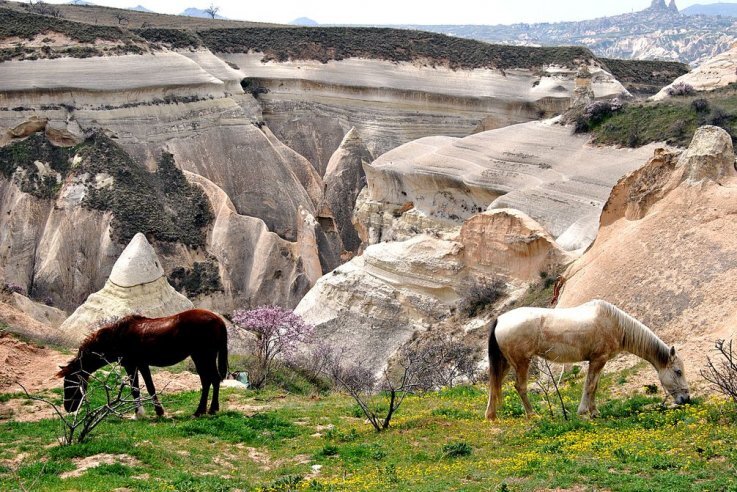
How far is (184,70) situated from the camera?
5619 cm

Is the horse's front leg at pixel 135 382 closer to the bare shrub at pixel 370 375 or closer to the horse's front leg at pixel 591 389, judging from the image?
the bare shrub at pixel 370 375

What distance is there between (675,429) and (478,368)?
12.1 m

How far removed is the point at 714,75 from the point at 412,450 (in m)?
44.4

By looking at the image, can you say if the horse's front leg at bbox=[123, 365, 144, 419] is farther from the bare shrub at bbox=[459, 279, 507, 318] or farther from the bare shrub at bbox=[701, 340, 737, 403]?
the bare shrub at bbox=[459, 279, 507, 318]

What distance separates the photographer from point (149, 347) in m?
14.7

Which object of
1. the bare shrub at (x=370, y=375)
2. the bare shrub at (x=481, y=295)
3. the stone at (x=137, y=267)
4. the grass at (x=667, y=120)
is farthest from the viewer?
the grass at (x=667, y=120)

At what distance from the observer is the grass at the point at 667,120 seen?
1425 inches

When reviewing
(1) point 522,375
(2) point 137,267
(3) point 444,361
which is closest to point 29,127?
(2) point 137,267

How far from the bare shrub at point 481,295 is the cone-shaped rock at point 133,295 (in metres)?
10.6

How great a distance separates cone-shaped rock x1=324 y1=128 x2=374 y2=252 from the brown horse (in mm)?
37991

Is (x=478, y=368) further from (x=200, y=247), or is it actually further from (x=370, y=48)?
(x=370, y=48)

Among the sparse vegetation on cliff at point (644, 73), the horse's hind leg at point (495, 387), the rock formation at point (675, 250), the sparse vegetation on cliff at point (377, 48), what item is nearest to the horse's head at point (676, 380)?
the rock formation at point (675, 250)

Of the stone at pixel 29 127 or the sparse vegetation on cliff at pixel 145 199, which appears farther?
the stone at pixel 29 127

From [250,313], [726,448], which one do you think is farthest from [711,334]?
[250,313]
